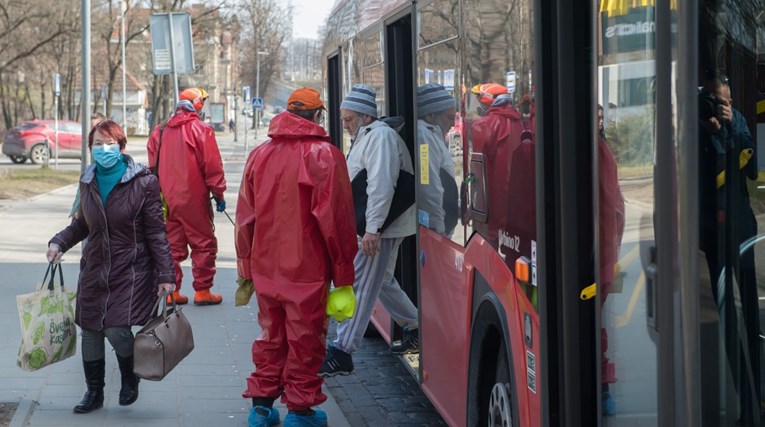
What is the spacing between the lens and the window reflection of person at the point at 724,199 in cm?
266

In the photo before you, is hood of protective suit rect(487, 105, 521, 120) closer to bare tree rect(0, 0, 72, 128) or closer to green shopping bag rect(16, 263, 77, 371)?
green shopping bag rect(16, 263, 77, 371)

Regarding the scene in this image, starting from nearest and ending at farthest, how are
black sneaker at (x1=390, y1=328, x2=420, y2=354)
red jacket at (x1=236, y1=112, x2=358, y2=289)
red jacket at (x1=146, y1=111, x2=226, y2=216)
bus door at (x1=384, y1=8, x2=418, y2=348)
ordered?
1. red jacket at (x1=236, y1=112, x2=358, y2=289)
2. bus door at (x1=384, y1=8, x2=418, y2=348)
3. black sneaker at (x1=390, y1=328, x2=420, y2=354)
4. red jacket at (x1=146, y1=111, x2=226, y2=216)

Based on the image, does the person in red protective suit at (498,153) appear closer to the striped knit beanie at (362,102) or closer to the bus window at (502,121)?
the bus window at (502,121)

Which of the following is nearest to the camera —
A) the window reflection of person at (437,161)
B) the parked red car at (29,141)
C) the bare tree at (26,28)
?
the window reflection of person at (437,161)

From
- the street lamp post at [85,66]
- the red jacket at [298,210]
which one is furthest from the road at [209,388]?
the street lamp post at [85,66]

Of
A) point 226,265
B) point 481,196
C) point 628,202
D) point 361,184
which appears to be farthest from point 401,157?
point 226,265

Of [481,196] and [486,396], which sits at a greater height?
[481,196]

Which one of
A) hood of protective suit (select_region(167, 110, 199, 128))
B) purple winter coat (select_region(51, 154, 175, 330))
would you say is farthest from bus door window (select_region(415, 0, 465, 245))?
→ hood of protective suit (select_region(167, 110, 199, 128))

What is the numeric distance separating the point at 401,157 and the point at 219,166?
348 cm

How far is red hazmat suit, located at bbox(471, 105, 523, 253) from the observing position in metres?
4.00

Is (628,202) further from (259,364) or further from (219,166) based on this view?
(219,166)

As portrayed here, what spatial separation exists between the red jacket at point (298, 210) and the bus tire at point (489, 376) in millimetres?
1258

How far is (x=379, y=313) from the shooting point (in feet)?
26.9

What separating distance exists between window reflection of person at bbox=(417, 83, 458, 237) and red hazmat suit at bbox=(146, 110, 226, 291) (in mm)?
4076
